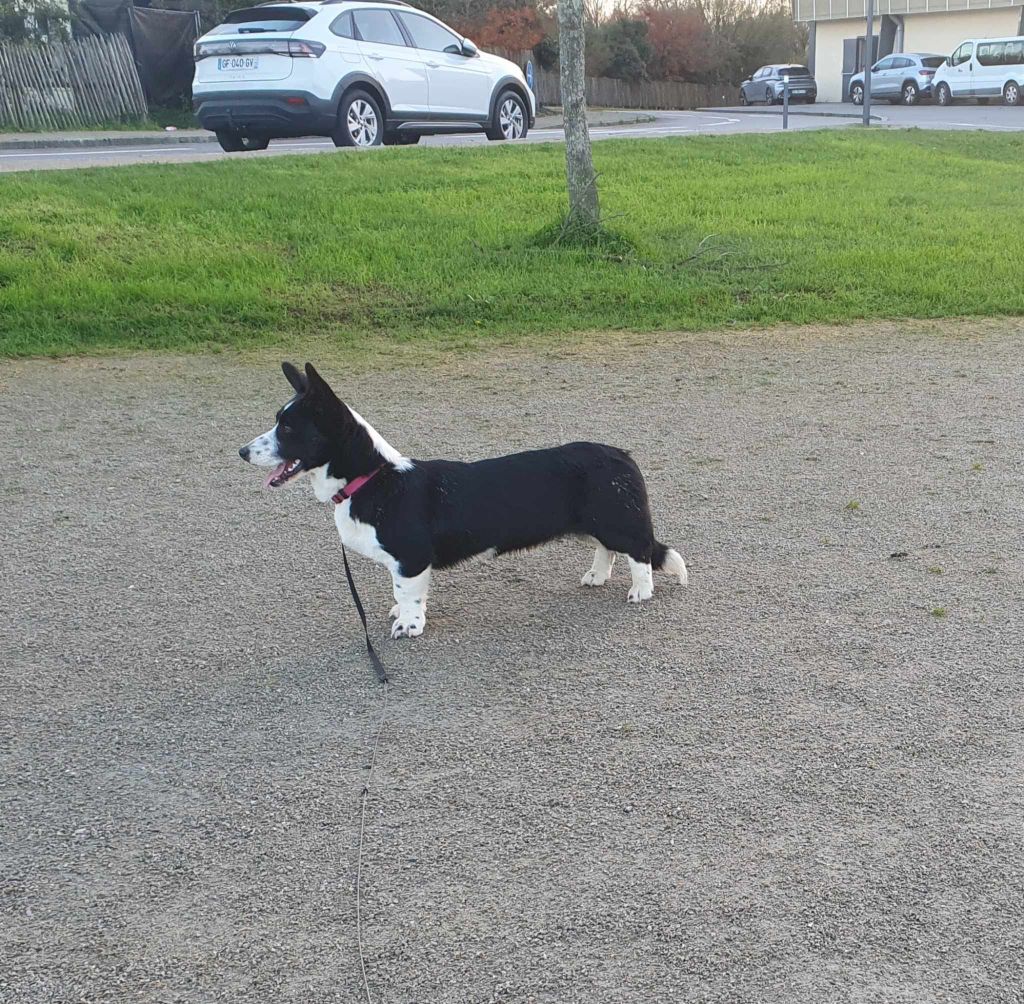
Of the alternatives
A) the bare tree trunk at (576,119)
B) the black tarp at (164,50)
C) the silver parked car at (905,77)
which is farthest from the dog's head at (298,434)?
the silver parked car at (905,77)

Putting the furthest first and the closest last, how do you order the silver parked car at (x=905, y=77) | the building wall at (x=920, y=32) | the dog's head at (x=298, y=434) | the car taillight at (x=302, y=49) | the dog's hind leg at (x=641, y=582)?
the building wall at (x=920, y=32), the silver parked car at (x=905, y=77), the car taillight at (x=302, y=49), the dog's hind leg at (x=641, y=582), the dog's head at (x=298, y=434)

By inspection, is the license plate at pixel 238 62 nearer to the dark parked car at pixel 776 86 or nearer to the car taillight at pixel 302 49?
the car taillight at pixel 302 49

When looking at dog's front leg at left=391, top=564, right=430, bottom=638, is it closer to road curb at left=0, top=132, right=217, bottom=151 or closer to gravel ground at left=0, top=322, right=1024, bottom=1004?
gravel ground at left=0, top=322, right=1024, bottom=1004

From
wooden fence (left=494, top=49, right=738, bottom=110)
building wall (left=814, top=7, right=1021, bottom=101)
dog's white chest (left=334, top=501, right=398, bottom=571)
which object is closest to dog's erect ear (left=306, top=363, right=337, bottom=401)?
dog's white chest (left=334, top=501, right=398, bottom=571)

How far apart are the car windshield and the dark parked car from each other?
116 feet

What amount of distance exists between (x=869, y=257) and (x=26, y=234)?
25.2ft

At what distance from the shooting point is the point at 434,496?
4441mm

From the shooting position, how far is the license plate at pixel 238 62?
1423cm

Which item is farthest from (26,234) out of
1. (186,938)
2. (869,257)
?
(186,938)

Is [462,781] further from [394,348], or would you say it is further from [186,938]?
[394,348]

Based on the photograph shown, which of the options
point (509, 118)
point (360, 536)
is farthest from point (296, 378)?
point (509, 118)

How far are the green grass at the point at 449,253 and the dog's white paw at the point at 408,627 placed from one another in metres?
5.04

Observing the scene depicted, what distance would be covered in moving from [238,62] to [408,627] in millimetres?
11721

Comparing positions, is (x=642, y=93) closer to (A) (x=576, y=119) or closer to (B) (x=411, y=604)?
(A) (x=576, y=119)
